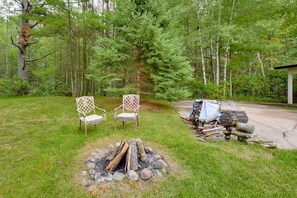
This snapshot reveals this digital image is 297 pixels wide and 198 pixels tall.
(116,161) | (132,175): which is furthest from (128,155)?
(132,175)

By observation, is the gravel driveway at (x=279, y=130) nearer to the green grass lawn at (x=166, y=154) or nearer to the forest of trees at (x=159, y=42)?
the green grass lawn at (x=166, y=154)

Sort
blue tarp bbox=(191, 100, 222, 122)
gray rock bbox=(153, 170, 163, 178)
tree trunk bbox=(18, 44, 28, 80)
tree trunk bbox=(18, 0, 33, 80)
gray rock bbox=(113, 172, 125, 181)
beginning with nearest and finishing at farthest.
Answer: gray rock bbox=(113, 172, 125, 181)
gray rock bbox=(153, 170, 163, 178)
blue tarp bbox=(191, 100, 222, 122)
tree trunk bbox=(18, 0, 33, 80)
tree trunk bbox=(18, 44, 28, 80)

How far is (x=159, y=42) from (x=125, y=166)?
15.7 feet

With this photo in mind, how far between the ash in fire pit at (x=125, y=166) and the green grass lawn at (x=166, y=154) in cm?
16

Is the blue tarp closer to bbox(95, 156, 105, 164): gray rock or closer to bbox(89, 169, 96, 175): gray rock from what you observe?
bbox(95, 156, 105, 164): gray rock

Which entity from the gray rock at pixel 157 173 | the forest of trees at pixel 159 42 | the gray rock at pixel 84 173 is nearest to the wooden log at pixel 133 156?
the gray rock at pixel 157 173

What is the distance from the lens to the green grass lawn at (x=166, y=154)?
214cm

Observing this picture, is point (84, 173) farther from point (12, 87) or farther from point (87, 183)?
point (12, 87)

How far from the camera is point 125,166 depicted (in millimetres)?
2486

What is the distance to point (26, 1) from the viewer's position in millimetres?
11055

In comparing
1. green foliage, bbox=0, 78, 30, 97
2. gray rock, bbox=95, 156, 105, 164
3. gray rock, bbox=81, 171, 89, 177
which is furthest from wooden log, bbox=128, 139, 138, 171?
green foliage, bbox=0, 78, 30, 97

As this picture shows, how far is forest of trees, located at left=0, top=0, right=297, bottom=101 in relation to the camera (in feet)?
21.7

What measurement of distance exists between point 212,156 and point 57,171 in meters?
2.49

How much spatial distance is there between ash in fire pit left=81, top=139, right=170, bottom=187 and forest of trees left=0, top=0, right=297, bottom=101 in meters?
3.79
